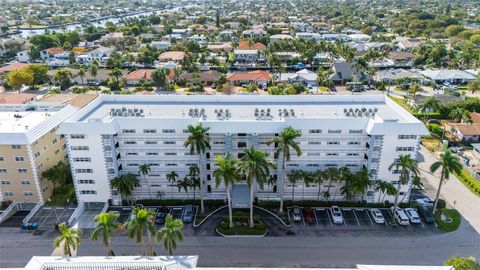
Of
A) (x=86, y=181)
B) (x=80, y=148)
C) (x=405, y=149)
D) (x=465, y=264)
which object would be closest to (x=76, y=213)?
(x=86, y=181)

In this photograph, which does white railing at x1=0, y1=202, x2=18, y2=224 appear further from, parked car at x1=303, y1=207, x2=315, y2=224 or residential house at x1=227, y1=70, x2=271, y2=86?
residential house at x1=227, y1=70, x2=271, y2=86

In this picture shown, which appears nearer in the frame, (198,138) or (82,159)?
(198,138)

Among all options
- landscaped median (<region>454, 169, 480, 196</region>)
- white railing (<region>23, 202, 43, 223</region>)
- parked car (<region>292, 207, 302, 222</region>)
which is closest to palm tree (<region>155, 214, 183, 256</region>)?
parked car (<region>292, 207, 302, 222</region>)

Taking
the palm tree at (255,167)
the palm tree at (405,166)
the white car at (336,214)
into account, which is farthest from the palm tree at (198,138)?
the palm tree at (405,166)

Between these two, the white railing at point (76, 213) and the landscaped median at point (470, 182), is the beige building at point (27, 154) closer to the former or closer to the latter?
the white railing at point (76, 213)

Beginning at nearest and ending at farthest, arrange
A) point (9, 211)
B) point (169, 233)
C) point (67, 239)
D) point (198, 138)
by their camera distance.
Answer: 1. point (67, 239)
2. point (169, 233)
3. point (198, 138)
4. point (9, 211)

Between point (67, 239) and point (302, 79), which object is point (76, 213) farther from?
point (302, 79)
